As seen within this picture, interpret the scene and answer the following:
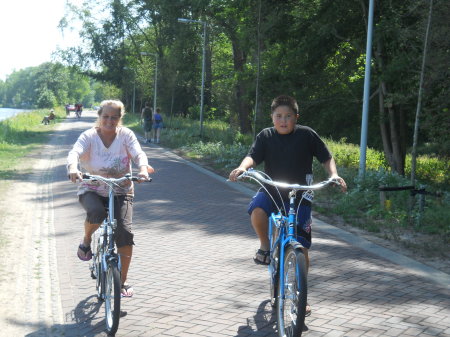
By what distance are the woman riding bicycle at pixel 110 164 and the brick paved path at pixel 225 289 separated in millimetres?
487

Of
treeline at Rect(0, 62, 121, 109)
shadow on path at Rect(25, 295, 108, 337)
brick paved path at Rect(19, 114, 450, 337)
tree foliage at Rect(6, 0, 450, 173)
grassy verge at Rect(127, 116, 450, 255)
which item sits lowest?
shadow on path at Rect(25, 295, 108, 337)

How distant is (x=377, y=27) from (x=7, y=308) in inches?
529

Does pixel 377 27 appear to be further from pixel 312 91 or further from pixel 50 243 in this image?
pixel 50 243

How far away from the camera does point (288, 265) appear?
4.32 metres

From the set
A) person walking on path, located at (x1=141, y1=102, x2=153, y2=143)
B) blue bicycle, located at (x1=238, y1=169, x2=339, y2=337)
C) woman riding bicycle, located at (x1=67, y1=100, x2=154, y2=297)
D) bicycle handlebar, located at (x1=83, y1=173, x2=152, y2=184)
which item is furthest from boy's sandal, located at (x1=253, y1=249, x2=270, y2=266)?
person walking on path, located at (x1=141, y1=102, x2=153, y2=143)

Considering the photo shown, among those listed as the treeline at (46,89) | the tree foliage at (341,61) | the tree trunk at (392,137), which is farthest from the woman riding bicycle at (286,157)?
the treeline at (46,89)

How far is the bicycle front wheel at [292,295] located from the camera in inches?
157

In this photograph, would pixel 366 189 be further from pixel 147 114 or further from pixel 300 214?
pixel 147 114

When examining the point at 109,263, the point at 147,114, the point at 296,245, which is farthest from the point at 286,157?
the point at 147,114

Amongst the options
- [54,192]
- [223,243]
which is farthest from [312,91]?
[223,243]

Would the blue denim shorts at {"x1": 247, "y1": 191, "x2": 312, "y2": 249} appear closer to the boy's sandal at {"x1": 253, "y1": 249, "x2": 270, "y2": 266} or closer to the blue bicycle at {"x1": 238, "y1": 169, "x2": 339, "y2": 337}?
the blue bicycle at {"x1": 238, "y1": 169, "x2": 339, "y2": 337}

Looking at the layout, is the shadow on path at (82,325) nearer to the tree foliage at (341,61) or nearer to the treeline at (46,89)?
the tree foliage at (341,61)

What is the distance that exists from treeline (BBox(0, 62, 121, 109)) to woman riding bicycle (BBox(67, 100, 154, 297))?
62.2m

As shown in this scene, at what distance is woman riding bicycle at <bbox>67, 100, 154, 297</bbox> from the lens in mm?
4875
